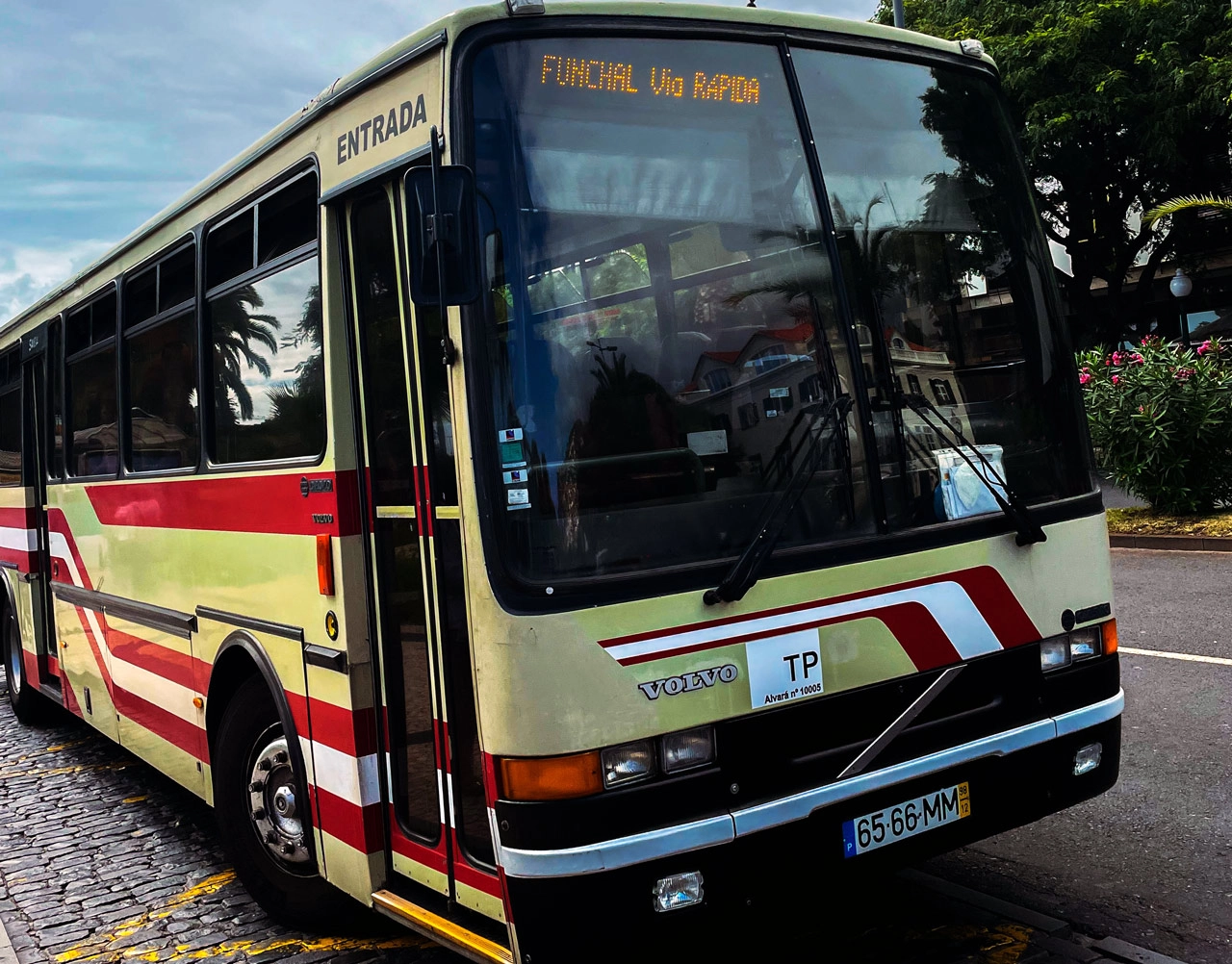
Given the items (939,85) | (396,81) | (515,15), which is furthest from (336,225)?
(939,85)

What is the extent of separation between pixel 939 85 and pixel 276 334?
2591mm

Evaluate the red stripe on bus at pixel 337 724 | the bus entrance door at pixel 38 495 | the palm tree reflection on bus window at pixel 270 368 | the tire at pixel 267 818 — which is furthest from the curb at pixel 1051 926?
the bus entrance door at pixel 38 495

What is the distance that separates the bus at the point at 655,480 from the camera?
340 centimetres

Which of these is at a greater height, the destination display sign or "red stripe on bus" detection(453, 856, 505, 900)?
the destination display sign

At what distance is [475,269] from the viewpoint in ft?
11.1

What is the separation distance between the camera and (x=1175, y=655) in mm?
8156

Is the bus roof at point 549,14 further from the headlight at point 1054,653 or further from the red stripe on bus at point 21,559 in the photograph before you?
the red stripe on bus at point 21,559

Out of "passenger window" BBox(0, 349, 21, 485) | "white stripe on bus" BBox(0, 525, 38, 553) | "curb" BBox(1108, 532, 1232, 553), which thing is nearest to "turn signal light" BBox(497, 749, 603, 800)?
"white stripe on bus" BBox(0, 525, 38, 553)

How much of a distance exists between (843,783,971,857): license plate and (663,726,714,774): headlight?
51cm

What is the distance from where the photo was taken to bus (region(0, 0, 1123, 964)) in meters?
3.40

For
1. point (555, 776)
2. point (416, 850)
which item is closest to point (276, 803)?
point (416, 850)

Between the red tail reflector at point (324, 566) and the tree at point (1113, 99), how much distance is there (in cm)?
2249

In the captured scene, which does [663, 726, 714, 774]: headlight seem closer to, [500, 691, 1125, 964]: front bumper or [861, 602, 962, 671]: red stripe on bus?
[500, 691, 1125, 964]: front bumper

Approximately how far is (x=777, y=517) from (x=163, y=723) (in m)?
3.94
